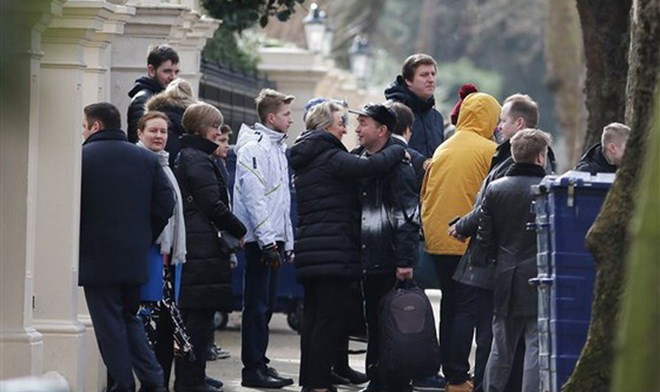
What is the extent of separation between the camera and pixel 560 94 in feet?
107

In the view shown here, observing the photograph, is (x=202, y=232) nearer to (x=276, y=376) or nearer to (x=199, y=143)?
(x=199, y=143)

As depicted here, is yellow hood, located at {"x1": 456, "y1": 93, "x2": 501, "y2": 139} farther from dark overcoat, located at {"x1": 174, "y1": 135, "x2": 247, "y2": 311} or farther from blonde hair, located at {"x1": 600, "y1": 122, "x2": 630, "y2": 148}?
dark overcoat, located at {"x1": 174, "y1": 135, "x2": 247, "y2": 311}

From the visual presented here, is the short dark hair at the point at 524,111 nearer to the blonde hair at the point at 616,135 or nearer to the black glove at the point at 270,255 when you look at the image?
the blonde hair at the point at 616,135

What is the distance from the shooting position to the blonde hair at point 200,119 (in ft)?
31.9

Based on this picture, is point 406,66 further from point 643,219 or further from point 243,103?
point 643,219

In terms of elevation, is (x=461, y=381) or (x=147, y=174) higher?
(x=147, y=174)

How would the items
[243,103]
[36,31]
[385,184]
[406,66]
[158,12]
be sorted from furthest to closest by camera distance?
[243,103], [158,12], [406,66], [385,184], [36,31]

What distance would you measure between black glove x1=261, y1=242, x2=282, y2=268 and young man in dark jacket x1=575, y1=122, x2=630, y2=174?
2087mm

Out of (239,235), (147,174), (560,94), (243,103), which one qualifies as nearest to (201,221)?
(239,235)

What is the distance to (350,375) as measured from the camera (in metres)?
11.1

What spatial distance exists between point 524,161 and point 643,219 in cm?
635

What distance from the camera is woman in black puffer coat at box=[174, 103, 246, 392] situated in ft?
31.4

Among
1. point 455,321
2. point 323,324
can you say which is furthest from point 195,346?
point 455,321

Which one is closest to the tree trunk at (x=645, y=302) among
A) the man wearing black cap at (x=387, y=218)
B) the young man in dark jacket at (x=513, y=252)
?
the young man in dark jacket at (x=513, y=252)
